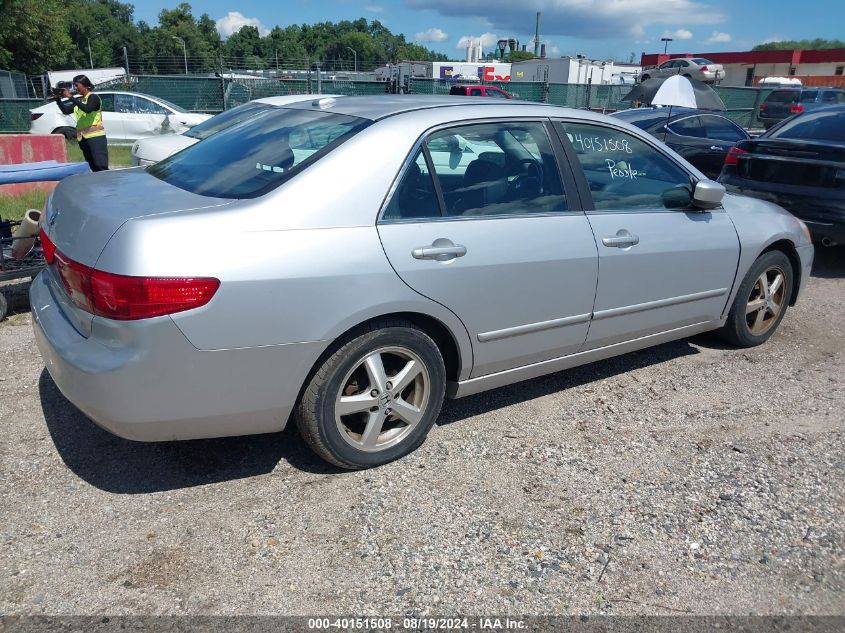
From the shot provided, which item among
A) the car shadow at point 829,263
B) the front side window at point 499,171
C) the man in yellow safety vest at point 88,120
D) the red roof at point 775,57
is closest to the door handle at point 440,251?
the front side window at point 499,171

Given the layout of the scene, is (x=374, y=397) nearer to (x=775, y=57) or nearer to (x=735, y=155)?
(x=735, y=155)

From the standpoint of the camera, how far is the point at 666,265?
411cm

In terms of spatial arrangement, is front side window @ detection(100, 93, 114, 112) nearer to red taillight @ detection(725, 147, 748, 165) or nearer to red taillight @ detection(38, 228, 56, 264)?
red taillight @ detection(725, 147, 748, 165)

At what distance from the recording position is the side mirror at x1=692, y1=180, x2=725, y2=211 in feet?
13.7

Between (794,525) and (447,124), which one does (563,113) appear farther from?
(794,525)

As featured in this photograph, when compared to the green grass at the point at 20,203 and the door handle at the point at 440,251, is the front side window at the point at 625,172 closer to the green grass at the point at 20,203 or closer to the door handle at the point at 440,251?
the door handle at the point at 440,251

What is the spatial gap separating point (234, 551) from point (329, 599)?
475 mm

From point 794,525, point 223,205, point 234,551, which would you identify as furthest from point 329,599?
point 794,525

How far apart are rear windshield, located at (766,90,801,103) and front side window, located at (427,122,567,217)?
88.9 ft

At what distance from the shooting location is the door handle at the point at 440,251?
3.14 m

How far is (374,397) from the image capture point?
3221 mm

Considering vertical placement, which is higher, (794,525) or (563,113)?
(563,113)

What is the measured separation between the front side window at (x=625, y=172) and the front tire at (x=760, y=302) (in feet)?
3.18

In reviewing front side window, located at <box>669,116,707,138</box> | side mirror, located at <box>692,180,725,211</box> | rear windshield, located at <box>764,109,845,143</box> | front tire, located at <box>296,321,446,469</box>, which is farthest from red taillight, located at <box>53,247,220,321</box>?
front side window, located at <box>669,116,707,138</box>
